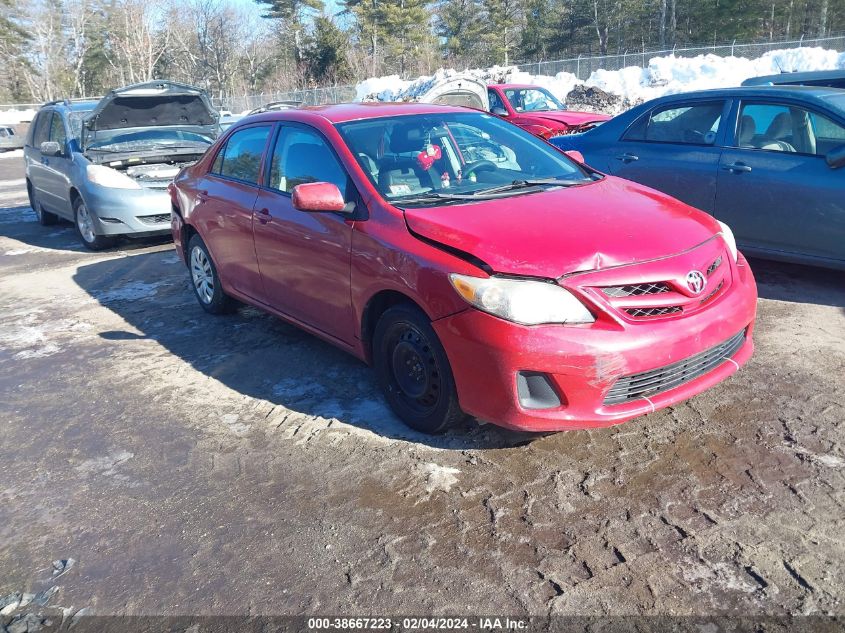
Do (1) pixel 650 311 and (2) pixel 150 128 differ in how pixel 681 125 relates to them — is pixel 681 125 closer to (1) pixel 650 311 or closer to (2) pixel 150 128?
(1) pixel 650 311

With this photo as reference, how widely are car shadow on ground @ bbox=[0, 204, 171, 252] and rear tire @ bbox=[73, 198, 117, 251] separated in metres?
0.13

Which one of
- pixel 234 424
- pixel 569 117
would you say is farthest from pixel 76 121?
pixel 569 117

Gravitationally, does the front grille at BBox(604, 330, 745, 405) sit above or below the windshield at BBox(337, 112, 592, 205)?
below

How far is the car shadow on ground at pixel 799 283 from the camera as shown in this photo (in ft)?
18.1

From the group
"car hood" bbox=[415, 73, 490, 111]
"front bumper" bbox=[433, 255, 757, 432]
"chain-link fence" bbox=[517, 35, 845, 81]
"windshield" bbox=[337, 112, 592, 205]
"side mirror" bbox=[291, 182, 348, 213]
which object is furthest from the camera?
"chain-link fence" bbox=[517, 35, 845, 81]

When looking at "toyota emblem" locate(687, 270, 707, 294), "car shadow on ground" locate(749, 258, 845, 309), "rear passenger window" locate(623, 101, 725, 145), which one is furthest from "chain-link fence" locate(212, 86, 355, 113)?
"toyota emblem" locate(687, 270, 707, 294)

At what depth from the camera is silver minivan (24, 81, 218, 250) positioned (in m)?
8.55

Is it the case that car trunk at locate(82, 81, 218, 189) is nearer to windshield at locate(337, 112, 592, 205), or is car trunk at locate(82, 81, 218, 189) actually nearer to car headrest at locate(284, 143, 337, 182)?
car headrest at locate(284, 143, 337, 182)

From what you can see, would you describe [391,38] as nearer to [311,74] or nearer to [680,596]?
[311,74]

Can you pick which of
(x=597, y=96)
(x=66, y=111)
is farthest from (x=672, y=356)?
(x=597, y=96)

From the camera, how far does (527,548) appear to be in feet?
9.33

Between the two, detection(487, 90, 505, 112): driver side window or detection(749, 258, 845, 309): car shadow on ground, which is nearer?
detection(749, 258, 845, 309): car shadow on ground

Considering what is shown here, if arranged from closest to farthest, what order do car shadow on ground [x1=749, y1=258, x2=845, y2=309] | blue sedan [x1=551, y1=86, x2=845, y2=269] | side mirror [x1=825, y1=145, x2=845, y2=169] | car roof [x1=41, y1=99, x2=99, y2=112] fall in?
1. side mirror [x1=825, y1=145, x2=845, y2=169]
2. blue sedan [x1=551, y1=86, x2=845, y2=269]
3. car shadow on ground [x1=749, y1=258, x2=845, y2=309]
4. car roof [x1=41, y1=99, x2=99, y2=112]

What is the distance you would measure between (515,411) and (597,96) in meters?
23.5
